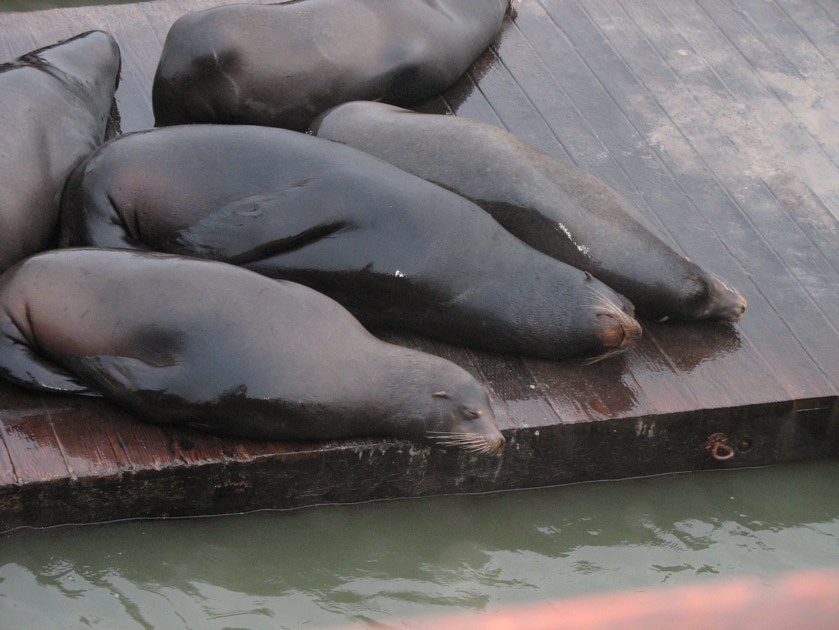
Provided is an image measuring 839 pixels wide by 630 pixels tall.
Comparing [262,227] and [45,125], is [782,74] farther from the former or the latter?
[45,125]

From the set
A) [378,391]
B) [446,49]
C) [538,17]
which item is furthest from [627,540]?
[538,17]

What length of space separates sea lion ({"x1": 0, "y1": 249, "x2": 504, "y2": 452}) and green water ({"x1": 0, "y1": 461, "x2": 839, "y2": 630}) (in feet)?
1.21

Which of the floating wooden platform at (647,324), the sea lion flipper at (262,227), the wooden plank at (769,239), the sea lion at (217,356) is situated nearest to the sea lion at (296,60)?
the floating wooden platform at (647,324)

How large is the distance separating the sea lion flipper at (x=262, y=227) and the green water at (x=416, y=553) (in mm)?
958

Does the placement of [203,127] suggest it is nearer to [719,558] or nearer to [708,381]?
[708,381]

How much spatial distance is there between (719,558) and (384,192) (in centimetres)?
178

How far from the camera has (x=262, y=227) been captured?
14.3 ft

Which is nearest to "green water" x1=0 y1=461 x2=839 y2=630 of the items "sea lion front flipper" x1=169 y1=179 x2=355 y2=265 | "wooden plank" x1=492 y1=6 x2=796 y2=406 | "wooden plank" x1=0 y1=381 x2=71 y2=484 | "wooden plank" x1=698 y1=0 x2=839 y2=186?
"wooden plank" x1=0 y1=381 x2=71 y2=484

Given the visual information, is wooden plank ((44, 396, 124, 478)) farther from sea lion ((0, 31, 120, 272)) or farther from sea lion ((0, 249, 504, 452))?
sea lion ((0, 31, 120, 272))

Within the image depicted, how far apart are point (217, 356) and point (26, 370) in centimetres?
66

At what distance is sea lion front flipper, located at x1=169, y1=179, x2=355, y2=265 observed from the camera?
436 centimetres

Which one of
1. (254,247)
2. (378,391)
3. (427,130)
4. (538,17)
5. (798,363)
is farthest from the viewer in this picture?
(538,17)

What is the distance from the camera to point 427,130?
5.03m

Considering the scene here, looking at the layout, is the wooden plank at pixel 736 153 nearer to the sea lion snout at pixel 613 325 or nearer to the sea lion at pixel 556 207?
the sea lion at pixel 556 207
